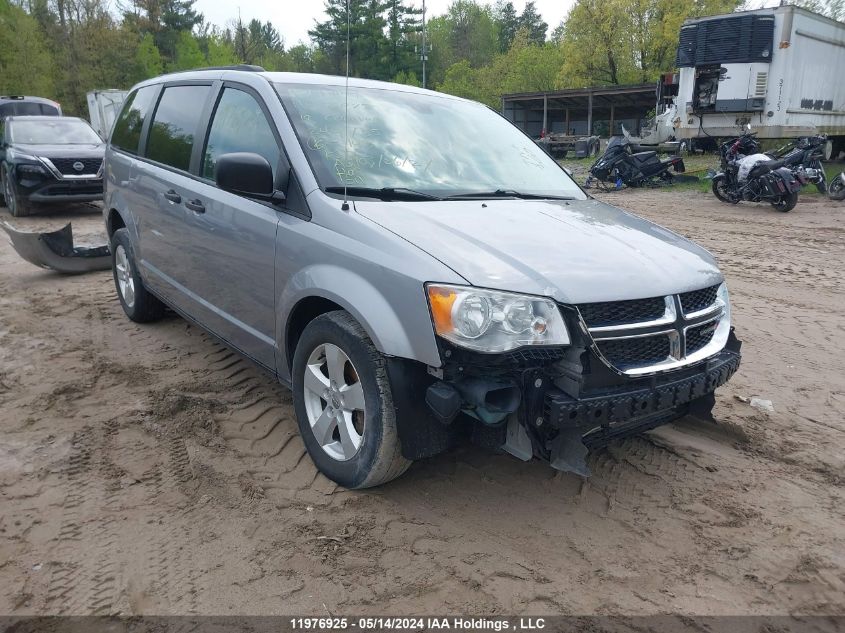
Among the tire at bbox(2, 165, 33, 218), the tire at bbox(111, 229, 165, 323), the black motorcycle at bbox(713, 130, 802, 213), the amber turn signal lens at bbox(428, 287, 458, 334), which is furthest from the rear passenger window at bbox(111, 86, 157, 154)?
the black motorcycle at bbox(713, 130, 802, 213)

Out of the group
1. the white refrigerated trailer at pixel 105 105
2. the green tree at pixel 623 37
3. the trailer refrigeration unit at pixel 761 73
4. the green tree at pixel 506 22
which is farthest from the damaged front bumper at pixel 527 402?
the green tree at pixel 506 22

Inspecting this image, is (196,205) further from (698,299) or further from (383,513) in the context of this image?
(698,299)

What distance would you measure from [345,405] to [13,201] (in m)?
12.2

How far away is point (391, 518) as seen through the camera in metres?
2.89

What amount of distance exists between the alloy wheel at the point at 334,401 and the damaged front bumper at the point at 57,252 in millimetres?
5451

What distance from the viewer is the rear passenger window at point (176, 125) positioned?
4.23 metres

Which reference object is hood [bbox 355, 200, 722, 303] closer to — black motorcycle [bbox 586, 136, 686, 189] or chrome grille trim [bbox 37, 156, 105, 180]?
chrome grille trim [bbox 37, 156, 105, 180]

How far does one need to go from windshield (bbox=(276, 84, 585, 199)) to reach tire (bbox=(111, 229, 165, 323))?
2.46 m

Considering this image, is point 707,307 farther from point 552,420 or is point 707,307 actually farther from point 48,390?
point 48,390

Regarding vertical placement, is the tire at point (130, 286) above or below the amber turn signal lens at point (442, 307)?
below

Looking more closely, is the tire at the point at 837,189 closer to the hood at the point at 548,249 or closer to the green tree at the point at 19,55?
the hood at the point at 548,249

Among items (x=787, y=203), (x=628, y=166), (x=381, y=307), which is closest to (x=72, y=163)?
(x=381, y=307)

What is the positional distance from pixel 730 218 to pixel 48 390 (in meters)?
11.3

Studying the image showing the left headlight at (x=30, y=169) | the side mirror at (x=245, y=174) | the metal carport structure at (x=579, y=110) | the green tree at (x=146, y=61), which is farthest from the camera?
the green tree at (x=146, y=61)
